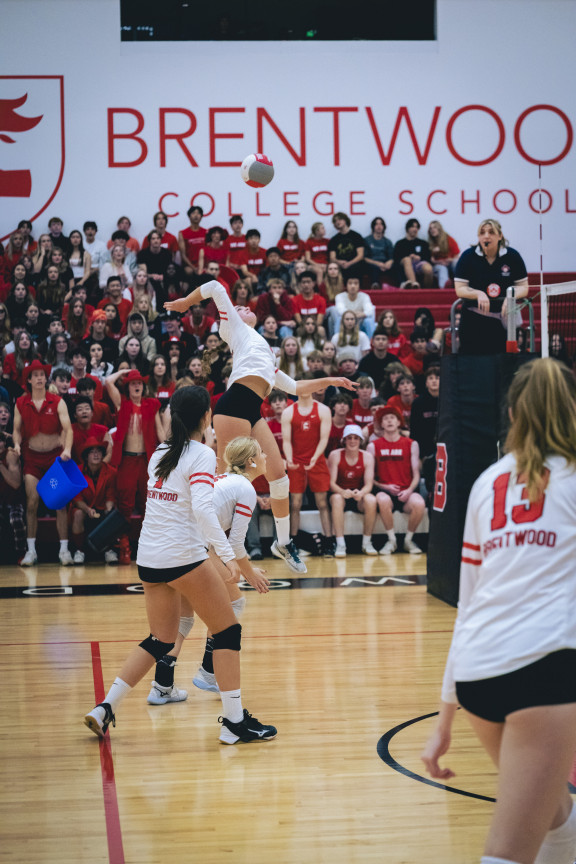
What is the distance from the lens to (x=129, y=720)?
5383 mm

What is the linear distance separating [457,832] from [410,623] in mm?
3757

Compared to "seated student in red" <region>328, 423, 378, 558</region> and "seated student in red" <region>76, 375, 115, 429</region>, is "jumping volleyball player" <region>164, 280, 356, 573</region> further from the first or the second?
"seated student in red" <region>76, 375, 115, 429</region>

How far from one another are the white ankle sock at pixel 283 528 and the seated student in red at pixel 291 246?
8.53 m

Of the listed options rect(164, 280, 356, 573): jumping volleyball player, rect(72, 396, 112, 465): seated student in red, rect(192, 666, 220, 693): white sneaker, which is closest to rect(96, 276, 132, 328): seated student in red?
rect(72, 396, 112, 465): seated student in red

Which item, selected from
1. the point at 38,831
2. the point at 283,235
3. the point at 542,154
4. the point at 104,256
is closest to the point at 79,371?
the point at 104,256

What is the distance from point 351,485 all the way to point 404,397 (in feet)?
4.45

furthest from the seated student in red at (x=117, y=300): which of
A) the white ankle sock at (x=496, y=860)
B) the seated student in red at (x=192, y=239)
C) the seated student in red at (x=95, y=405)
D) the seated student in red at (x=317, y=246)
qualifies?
the white ankle sock at (x=496, y=860)

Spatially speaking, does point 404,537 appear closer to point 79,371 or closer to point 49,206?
point 79,371

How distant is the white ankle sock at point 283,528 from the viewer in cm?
768

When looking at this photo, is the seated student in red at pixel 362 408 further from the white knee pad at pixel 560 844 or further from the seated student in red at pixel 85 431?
the white knee pad at pixel 560 844

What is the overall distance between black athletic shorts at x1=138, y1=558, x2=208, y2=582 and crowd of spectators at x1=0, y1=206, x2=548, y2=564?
18.0 ft

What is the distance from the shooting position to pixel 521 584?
2.48 m

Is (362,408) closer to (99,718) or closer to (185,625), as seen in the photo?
(185,625)

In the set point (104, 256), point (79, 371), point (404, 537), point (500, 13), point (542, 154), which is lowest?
point (404, 537)
